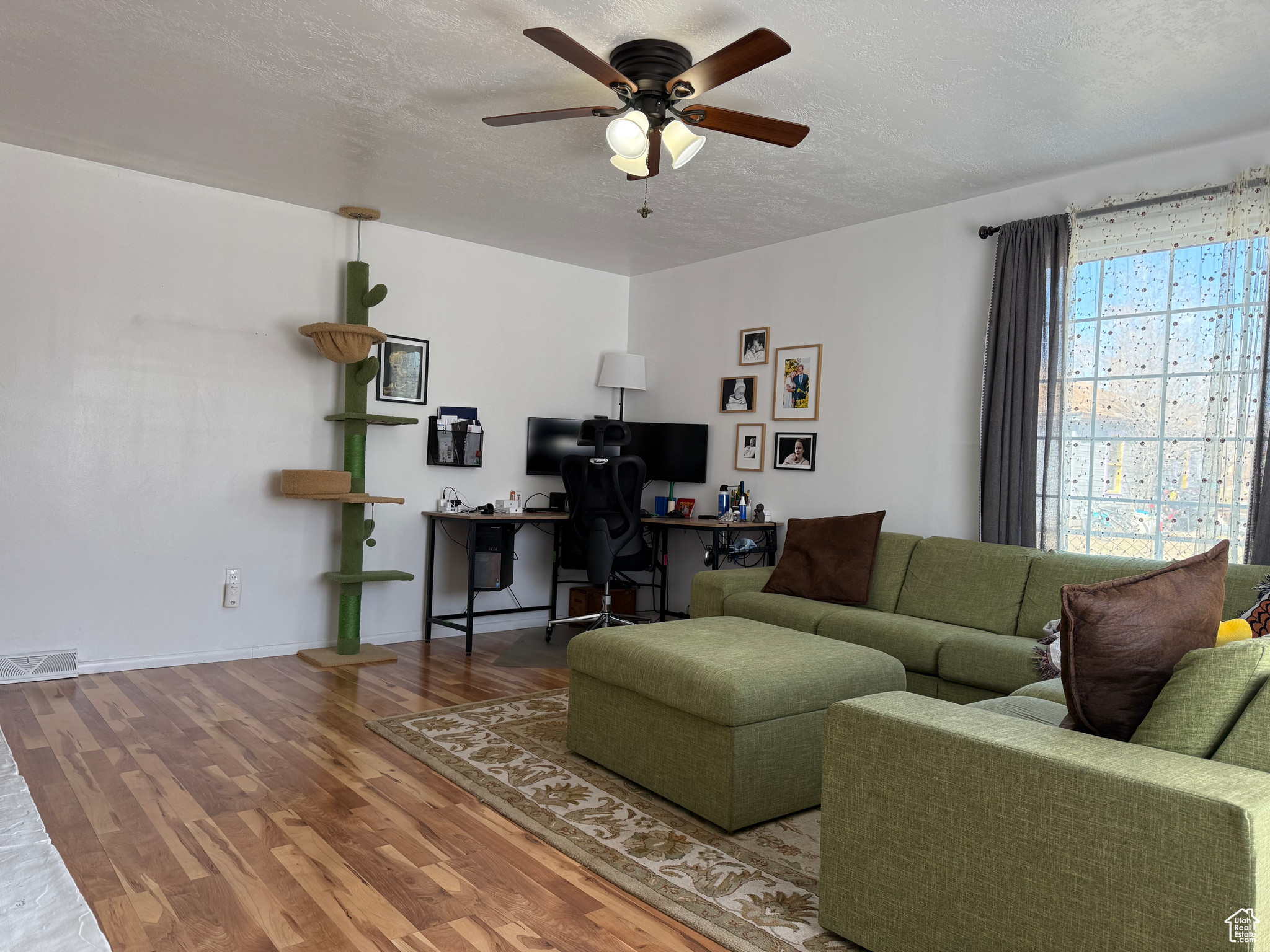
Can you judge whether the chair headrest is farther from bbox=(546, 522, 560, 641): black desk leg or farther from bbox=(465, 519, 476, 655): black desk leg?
bbox=(465, 519, 476, 655): black desk leg

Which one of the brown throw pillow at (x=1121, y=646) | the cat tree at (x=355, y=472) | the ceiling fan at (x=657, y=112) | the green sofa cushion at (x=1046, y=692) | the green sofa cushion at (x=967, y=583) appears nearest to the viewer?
the brown throw pillow at (x=1121, y=646)

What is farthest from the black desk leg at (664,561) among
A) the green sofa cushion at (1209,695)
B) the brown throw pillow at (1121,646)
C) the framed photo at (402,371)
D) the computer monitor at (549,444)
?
the green sofa cushion at (1209,695)

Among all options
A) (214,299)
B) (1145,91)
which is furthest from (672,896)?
(214,299)

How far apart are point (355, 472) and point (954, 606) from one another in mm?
3251

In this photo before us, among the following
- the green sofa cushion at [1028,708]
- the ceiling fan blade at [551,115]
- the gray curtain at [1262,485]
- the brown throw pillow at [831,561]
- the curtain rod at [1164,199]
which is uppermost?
the curtain rod at [1164,199]

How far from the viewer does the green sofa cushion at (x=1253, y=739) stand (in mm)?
1565

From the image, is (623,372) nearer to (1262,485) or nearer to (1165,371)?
(1165,371)

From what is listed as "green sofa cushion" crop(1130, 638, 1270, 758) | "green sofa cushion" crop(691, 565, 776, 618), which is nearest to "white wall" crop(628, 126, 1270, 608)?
"green sofa cushion" crop(691, 565, 776, 618)

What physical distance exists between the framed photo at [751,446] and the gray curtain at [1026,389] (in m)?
1.52

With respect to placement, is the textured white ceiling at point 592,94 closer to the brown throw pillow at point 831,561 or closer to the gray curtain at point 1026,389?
the gray curtain at point 1026,389

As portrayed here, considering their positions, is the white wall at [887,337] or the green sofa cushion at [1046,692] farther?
the white wall at [887,337]

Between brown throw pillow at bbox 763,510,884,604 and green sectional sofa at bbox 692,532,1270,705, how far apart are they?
0.19 ft

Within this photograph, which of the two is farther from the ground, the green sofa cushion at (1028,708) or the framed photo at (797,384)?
the framed photo at (797,384)

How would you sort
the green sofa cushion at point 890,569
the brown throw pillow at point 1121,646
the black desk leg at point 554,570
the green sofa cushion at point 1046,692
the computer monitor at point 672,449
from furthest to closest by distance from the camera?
1. the computer monitor at point 672,449
2. the black desk leg at point 554,570
3. the green sofa cushion at point 890,569
4. the green sofa cushion at point 1046,692
5. the brown throw pillow at point 1121,646
